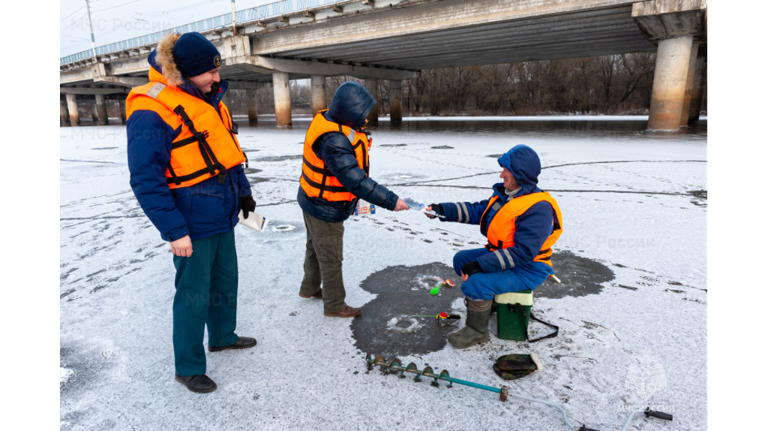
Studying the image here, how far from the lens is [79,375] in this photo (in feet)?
7.91

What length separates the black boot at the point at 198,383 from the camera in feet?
7.41

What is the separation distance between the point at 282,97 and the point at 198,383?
26.9m

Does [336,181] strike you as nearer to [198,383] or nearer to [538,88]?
[198,383]

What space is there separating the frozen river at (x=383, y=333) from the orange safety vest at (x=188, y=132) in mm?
1188

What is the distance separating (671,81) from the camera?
16.3m

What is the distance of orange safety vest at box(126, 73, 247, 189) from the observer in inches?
80.3

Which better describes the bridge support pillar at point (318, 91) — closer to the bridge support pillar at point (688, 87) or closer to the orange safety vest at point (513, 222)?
the bridge support pillar at point (688, 87)

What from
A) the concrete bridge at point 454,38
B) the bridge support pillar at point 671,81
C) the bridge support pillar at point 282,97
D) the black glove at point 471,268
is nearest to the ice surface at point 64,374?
the black glove at point 471,268

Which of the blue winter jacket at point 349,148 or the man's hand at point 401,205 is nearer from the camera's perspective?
the blue winter jacket at point 349,148

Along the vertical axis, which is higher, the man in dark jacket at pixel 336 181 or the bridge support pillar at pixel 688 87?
the bridge support pillar at pixel 688 87

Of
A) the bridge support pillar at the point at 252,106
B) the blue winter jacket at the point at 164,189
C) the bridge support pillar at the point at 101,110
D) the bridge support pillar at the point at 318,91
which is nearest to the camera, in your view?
the blue winter jacket at the point at 164,189

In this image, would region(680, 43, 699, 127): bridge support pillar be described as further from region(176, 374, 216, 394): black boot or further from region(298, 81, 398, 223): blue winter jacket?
region(176, 374, 216, 394): black boot

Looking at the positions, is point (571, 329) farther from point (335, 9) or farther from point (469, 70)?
point (469, 70)

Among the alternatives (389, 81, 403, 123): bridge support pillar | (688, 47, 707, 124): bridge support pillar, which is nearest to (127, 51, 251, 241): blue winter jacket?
(688, 47, 707, 124): bridge support pillar
